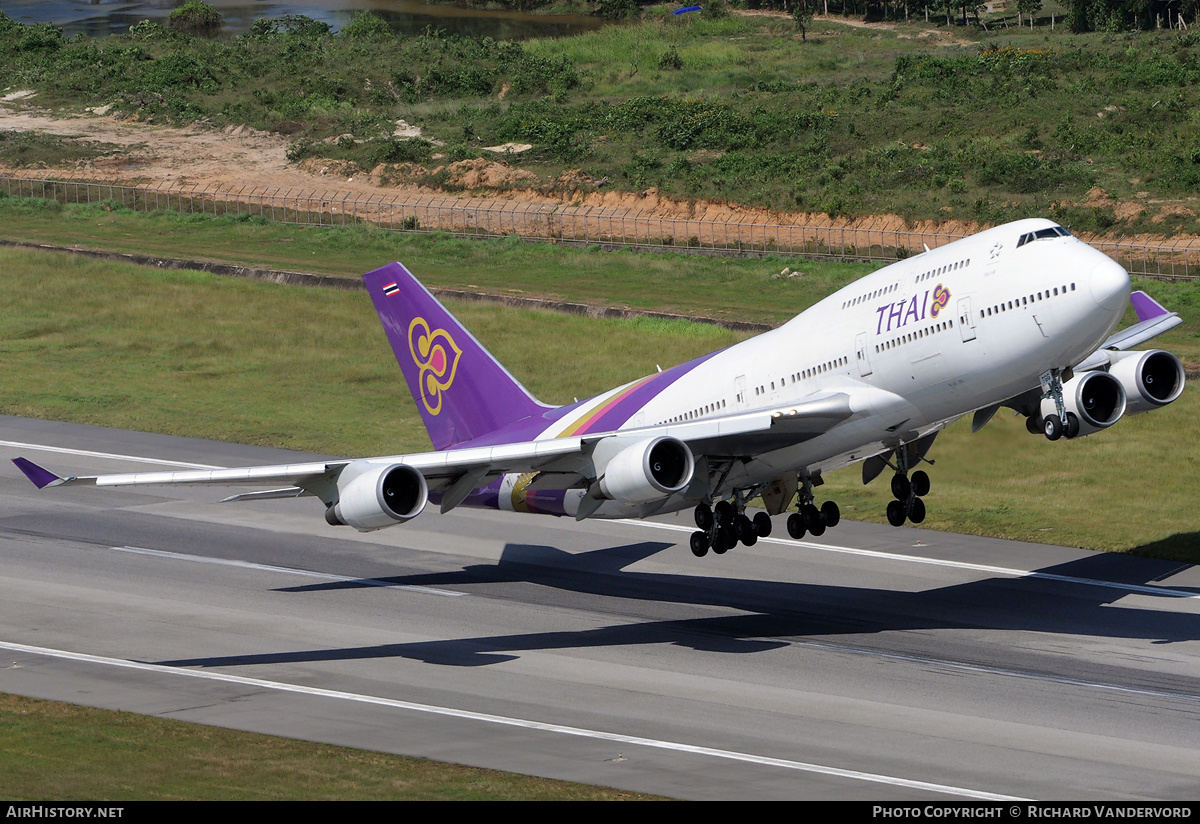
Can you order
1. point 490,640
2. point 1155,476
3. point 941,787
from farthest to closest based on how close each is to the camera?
point 1155,476
point 490,640
point 941,787

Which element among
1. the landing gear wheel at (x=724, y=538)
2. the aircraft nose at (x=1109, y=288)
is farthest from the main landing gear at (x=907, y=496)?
the aircraft nose at (x=1109, y=288)

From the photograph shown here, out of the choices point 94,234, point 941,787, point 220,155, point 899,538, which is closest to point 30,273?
point 94,234

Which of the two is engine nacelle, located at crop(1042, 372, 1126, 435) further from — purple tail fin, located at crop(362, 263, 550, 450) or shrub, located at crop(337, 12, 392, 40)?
shrub, located at crop(337, 12, 392, 40)

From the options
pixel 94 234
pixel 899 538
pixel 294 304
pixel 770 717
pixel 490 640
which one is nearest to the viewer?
pixel 770 717

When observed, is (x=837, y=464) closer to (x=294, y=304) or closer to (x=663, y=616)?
(x=663, y=616)

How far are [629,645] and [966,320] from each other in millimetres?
13134

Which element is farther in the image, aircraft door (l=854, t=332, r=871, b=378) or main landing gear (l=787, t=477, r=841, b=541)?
main landing gear (l=787, t=477, r=841, b=541)

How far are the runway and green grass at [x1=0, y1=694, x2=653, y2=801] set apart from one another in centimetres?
109

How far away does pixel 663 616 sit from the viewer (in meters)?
47.0

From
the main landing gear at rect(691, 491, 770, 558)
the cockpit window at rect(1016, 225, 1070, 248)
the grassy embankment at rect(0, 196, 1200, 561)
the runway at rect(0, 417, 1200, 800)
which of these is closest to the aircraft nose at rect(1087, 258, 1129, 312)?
the cockpit window at rect(1016, 225, 1070, 248)

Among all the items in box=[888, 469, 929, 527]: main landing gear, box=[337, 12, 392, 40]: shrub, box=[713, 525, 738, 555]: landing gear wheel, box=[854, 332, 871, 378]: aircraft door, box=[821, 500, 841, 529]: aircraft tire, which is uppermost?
box=[337, 12, 392, 40]: shrub

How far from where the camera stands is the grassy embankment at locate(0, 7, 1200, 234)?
11556 cm

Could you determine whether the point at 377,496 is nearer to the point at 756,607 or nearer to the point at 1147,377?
the point at 756,607

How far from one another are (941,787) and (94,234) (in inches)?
3718
